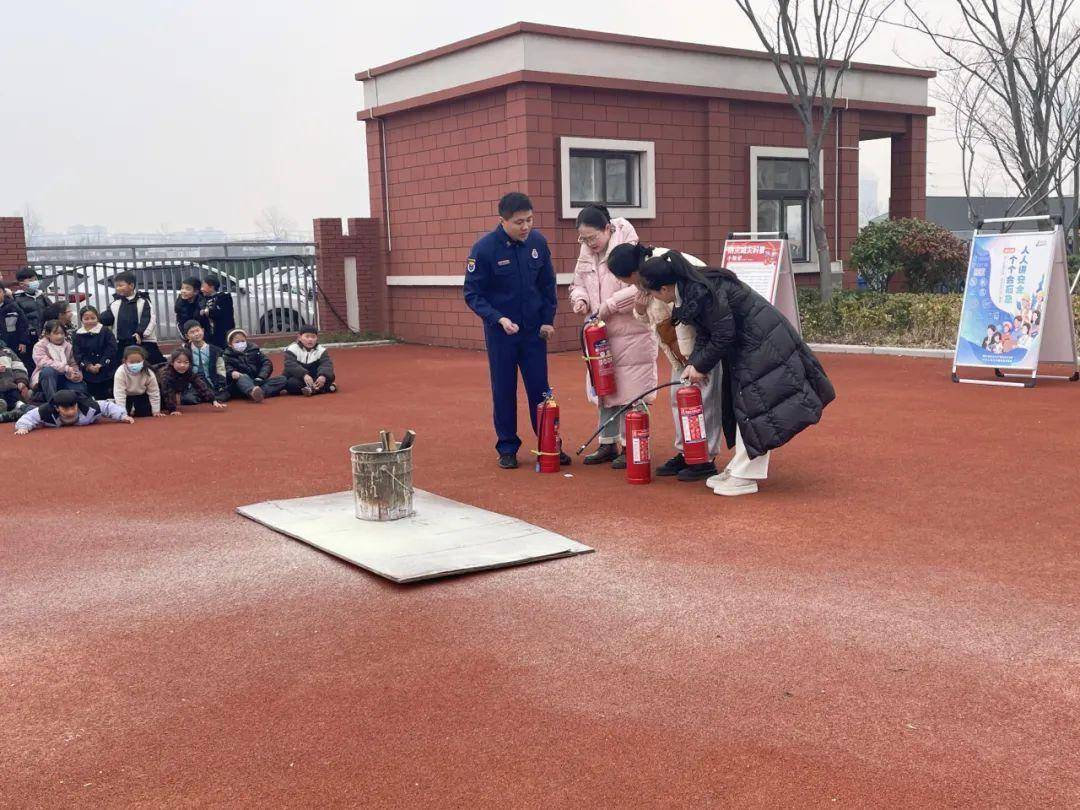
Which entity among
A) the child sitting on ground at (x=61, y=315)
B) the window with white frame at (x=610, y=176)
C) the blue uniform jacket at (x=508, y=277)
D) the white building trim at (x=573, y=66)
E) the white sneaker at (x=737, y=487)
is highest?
the white building trim at (x=573, y=66)

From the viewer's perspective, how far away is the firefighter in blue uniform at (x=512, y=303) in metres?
8.15

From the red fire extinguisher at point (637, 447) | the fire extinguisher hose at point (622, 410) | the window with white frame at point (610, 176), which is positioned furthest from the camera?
the window with white frame at point (610, 176)

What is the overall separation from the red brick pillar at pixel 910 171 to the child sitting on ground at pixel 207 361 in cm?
1500

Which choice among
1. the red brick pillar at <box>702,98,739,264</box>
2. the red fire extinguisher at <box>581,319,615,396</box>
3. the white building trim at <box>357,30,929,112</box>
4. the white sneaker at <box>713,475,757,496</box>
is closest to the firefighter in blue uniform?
the red fire extinguisher at <box>581,319,615,396</box>

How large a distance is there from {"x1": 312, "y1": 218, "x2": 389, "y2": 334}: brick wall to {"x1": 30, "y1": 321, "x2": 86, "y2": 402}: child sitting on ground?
8.66m

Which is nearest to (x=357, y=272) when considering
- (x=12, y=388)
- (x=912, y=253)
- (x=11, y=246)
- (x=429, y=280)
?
(x=429, y=280)

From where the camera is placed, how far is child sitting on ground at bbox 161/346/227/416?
12109 mm

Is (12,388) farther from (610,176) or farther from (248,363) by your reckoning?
(610,176)

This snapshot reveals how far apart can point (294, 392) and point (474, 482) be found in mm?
6050

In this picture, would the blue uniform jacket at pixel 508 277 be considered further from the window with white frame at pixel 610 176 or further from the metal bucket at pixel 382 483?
the window with white frame at pixel 610 176

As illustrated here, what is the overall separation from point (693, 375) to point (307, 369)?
7325 mm

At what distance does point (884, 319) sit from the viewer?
1647 centimetres

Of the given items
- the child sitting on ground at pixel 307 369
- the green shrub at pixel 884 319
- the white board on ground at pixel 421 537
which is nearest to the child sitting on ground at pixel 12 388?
the child sitting on ground at pixel 307 369

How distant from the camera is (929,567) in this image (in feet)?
18.6
